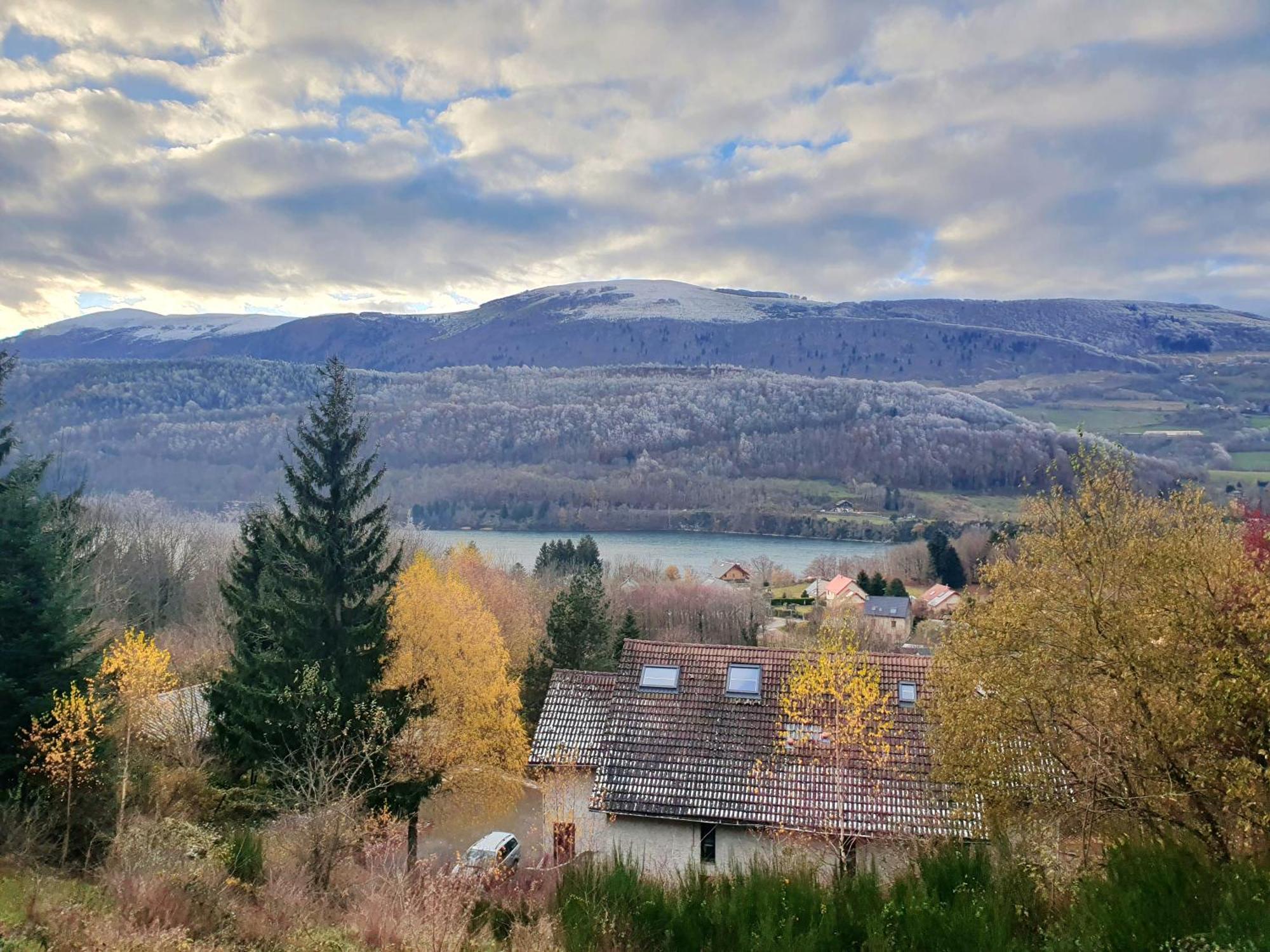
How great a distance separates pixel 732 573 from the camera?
284 ft

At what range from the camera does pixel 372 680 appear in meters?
20.5

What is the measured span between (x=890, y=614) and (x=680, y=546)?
6598cm

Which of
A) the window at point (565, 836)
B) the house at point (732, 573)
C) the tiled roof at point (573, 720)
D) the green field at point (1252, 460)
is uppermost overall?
the green field at point (1252, 460)

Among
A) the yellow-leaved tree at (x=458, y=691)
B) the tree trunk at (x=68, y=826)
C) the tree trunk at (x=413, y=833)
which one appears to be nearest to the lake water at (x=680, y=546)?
the yellow-leaved tree at (x=458, y=691)

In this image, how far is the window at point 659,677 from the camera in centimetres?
2100

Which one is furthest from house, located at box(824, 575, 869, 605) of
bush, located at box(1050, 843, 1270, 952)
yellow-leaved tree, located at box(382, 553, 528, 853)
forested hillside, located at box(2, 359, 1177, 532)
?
forested hillside, located at box(2, 359, 1177, 532)

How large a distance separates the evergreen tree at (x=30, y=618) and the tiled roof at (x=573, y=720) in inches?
442

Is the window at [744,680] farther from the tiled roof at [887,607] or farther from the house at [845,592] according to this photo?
the house at [845,592]

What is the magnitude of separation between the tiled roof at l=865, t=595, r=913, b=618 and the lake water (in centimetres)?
2807

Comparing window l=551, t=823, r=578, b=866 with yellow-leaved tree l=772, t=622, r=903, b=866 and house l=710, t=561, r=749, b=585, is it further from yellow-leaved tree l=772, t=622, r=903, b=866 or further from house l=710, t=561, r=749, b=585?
house l=710, t=561, r=749, b=585

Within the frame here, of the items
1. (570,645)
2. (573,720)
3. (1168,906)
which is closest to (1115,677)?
(1168,906)

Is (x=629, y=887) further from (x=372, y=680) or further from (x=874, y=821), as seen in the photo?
(x=372, y=680)

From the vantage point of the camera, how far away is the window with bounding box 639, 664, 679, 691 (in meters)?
21.0

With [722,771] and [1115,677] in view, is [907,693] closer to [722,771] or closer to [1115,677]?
[722,771]
